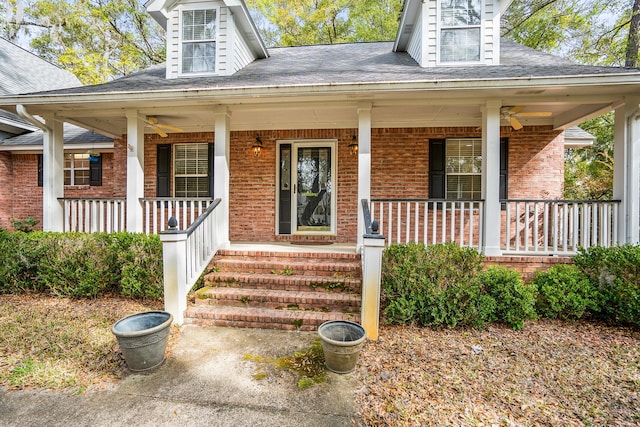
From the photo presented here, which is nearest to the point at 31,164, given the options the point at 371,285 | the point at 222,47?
the point at 222,47

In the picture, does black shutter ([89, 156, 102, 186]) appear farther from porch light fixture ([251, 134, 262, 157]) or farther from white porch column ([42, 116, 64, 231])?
porch light fixture ([251, 134, 262, 157])

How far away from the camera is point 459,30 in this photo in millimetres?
5773

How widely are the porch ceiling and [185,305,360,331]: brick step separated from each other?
10.5 feet

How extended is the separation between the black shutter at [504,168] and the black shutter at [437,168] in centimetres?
116

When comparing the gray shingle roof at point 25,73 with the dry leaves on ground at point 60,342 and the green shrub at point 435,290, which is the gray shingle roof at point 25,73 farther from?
the green shrub at point 435,290

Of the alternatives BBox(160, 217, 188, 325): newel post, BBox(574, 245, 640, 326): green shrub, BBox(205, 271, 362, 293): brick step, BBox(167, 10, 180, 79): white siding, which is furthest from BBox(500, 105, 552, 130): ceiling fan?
BBox(167, 10, 180, 79): white siding

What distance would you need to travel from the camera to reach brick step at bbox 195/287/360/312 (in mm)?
4129

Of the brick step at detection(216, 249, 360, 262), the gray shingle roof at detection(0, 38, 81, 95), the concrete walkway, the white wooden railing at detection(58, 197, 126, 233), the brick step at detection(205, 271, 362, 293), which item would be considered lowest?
the concrete walkway

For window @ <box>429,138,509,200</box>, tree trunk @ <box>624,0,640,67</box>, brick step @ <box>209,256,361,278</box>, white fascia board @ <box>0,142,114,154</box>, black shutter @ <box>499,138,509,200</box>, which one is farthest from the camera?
tree trunk @ <box>624,0,640,67</box>

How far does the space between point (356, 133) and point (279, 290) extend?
401 cm

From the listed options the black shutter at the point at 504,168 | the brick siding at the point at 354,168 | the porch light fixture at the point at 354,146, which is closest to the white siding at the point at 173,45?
the brick siding at the point at 354,168

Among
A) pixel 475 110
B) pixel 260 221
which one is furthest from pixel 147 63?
pixel 475 110

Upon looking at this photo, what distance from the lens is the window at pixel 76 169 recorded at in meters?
8.37

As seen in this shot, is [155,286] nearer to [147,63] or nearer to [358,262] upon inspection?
[358,262]
